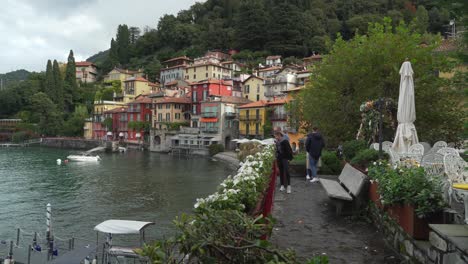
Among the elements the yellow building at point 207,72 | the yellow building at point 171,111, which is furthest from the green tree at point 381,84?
the yellow building at point 207,72

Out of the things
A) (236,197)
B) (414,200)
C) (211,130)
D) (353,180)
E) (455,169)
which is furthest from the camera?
(211,130)

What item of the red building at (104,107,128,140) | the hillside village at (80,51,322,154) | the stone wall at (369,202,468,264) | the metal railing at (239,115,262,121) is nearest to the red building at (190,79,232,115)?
the hillside village at (80,51,322,154)

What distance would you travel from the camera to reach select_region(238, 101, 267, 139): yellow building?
58.4 metres

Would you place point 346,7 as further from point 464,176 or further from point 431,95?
point 464,176

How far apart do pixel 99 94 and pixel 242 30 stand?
46.2m

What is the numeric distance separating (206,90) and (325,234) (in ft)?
209

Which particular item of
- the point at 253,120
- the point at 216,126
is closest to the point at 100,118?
the point at 216,126

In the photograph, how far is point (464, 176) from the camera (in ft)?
20.7

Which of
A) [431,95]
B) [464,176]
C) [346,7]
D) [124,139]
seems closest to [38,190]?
[431,95]

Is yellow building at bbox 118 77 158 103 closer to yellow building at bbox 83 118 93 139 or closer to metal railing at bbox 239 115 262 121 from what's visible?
yellow building at bbox 83 118 93 139

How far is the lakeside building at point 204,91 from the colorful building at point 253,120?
9.58 metres

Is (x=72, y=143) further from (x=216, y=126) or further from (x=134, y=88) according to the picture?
(x=216, y=126)

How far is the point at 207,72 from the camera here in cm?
8950

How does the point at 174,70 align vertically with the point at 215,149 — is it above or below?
above
